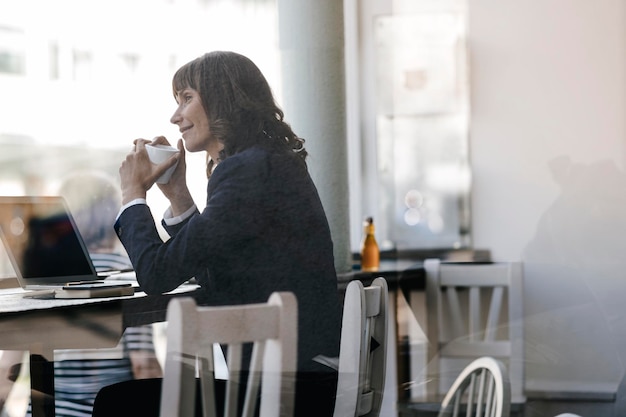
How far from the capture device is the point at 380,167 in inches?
109

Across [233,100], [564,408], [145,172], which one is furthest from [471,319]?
[145,172]

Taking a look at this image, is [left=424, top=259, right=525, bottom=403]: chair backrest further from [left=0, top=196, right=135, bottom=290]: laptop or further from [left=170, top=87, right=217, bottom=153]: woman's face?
[left=0, top=196, right=135, bottom=290]: laptop

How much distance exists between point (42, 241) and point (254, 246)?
43 centimetres

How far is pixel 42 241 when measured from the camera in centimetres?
172

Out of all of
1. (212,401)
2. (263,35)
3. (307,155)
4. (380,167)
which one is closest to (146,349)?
(212,401)

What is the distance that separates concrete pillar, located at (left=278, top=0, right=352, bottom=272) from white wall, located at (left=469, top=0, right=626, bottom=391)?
16.7 inches

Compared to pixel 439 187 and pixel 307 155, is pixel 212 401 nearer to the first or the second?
pixel 307 155

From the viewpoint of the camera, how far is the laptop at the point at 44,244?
168 centimetres

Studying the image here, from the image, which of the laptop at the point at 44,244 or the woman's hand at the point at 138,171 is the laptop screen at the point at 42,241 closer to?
the laptop at the point at 44,244

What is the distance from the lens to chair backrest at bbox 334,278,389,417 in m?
1.91

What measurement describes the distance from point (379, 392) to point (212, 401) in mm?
802

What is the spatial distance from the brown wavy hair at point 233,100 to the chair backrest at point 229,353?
1.48 ft

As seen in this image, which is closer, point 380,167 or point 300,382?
point 300,382

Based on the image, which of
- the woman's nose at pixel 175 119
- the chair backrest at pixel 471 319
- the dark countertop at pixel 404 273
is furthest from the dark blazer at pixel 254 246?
the chair backrest at pixel 471 319
